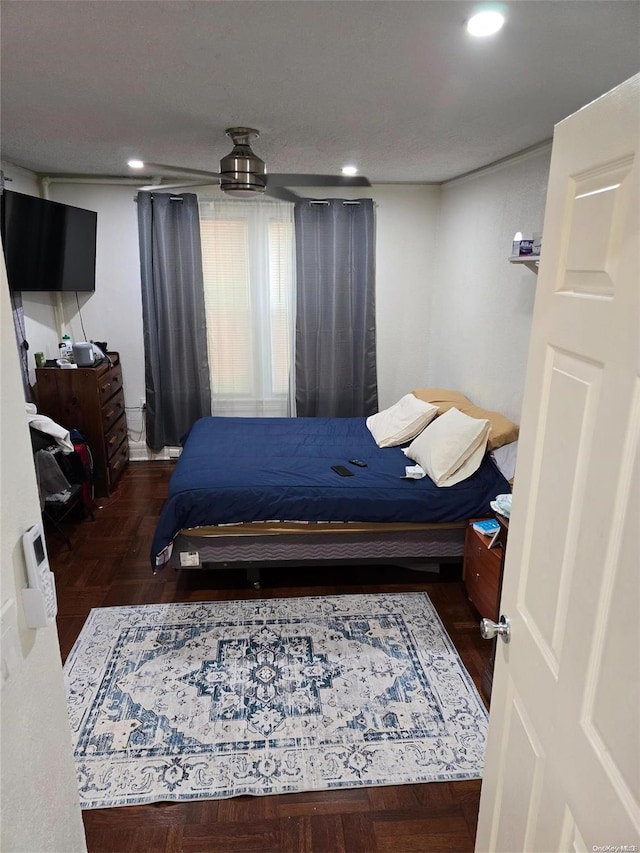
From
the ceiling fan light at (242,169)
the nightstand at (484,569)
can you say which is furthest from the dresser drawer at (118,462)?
the nightstand at (484,569)

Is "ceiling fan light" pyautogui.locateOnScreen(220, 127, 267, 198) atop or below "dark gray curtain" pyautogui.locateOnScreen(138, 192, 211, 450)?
atop

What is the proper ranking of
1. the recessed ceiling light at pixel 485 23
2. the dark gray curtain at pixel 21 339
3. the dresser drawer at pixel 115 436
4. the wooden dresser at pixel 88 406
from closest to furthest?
1. the recessed ceiling light at pixel 485 23
2. the dark gray curtain at pixel 21 339
3. the wooden dresser at pixel 88 406
4. the dresser drawer at pixel 115 436

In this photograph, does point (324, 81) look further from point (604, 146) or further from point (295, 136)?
point (604, 146)

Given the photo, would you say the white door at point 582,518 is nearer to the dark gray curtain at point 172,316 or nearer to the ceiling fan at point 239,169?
the ceiling fan at point 239,169

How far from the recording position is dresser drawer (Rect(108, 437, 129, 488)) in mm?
4242

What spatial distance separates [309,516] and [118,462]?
2351mm

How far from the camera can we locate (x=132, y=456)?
16.3 ft

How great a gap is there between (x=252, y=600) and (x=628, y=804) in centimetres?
234

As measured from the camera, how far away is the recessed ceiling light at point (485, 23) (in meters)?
1.44

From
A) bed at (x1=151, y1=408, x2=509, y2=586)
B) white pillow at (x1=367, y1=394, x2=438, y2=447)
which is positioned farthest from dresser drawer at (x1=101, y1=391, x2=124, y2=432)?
white pillow at (x1=367, y1=394, x2=438, y2=447)

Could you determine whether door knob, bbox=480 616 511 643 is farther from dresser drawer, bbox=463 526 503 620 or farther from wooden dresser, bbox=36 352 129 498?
wooden dresser, bbox=36 352 129 498

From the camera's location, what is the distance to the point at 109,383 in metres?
4.24

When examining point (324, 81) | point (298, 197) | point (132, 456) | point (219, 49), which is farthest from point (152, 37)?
point (132, 456)

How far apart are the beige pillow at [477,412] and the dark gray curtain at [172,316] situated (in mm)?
2072
